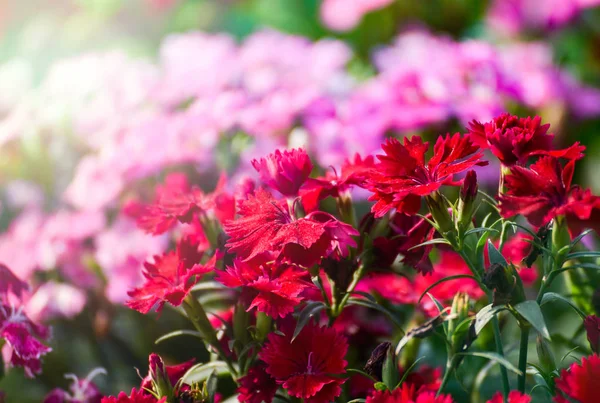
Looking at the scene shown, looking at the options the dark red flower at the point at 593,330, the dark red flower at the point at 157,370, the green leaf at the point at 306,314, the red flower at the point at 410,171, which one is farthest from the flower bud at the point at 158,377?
the dark red flower at the point at 593,330

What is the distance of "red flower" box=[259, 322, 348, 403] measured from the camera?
1.76ft

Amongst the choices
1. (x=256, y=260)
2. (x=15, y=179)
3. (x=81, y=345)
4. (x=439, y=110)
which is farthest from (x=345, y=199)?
(x=15, y=179)

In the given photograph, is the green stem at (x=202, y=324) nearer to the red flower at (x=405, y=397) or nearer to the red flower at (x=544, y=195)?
the red flower at (x=405, y=397)

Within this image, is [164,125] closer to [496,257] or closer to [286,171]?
[286,171]

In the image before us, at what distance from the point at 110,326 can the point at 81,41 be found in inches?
43.4

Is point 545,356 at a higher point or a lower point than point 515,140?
lower

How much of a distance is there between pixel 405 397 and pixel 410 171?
17cm

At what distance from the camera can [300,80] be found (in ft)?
4.36

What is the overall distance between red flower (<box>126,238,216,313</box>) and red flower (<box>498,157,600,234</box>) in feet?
0.79

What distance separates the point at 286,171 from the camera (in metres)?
0.58

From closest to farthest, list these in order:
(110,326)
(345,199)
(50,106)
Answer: (345,199), (110,326), (50,106)

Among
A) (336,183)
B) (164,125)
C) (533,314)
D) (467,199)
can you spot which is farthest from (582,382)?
(164,125)

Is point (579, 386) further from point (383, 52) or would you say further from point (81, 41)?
point (81, 41)

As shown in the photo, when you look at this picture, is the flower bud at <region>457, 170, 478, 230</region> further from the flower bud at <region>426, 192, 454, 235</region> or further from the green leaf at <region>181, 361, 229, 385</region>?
the green leaf at <region>181, 361, 229, 385</region>
